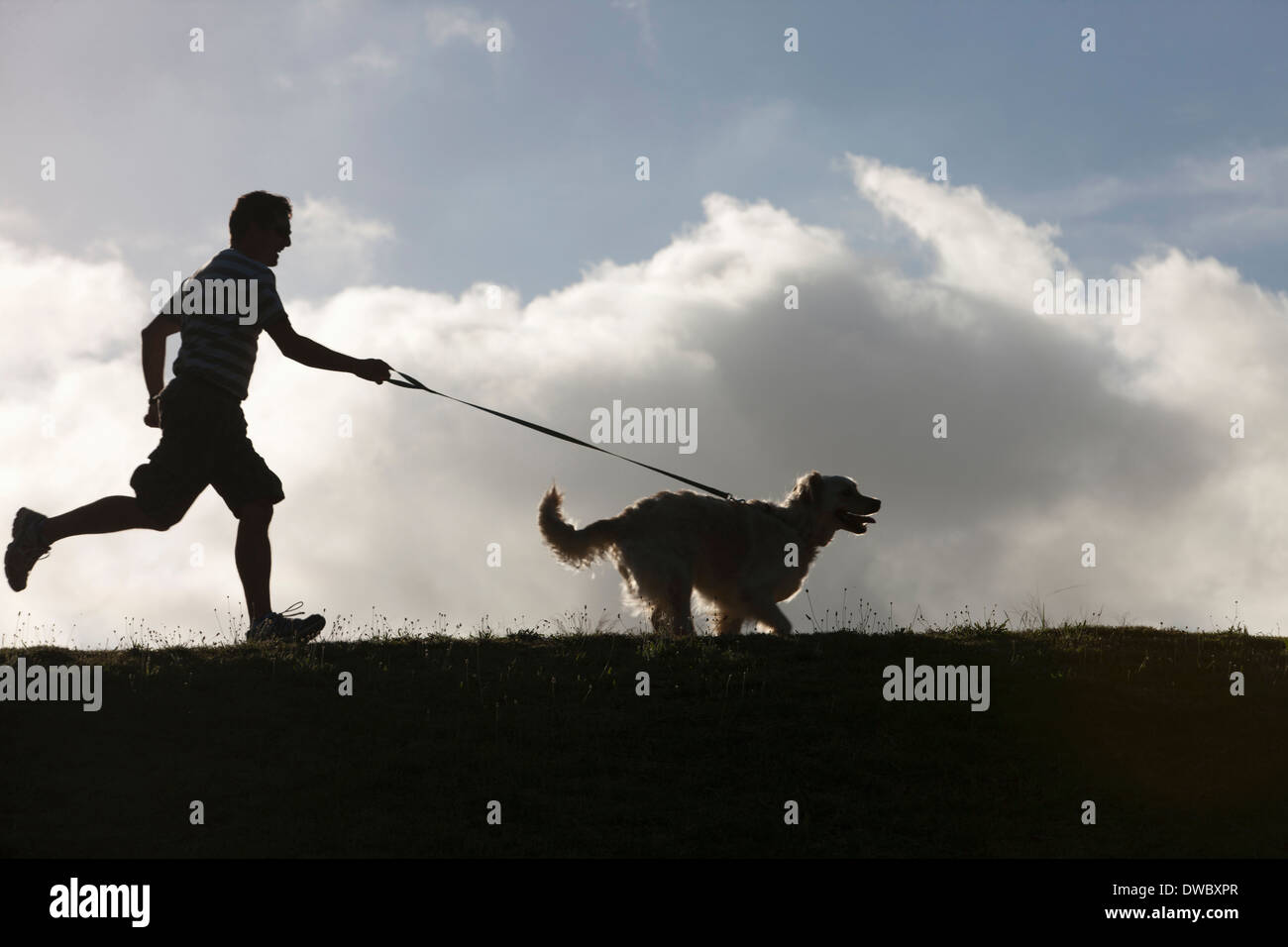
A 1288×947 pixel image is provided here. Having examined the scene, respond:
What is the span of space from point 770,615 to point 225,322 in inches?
244

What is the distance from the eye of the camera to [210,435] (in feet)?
28.1

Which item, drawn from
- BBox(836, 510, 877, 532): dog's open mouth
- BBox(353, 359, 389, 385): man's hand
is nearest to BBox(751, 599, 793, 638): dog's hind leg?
BBox(836, 510, 877, 532): dog's open mouth

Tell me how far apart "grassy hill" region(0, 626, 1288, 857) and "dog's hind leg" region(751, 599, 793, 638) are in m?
2.52

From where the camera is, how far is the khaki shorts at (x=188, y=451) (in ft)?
27.9

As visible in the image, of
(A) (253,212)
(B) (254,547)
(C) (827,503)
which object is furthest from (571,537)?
(A) (253,212)

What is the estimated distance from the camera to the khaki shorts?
8.49 meters

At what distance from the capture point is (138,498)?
8.48 metres

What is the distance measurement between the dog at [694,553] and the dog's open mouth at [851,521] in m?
0.55

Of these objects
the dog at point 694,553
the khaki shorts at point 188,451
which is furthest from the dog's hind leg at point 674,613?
the khaki shorts at point 188,451

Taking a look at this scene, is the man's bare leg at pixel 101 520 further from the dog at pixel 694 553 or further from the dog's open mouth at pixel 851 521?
the dog's open mouth at pixel 851 521

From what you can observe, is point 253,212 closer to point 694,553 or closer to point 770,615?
point 694,553

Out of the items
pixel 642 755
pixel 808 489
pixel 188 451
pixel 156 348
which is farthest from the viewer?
pixel 808 489
